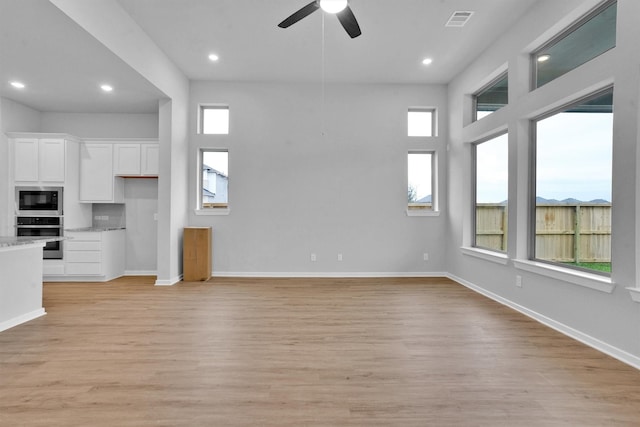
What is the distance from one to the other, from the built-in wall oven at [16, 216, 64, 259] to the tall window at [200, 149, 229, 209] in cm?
228

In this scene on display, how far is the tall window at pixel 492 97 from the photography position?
14.9ft

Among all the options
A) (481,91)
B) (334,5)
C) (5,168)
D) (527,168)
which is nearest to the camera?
(334,5)

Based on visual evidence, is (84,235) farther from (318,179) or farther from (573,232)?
(573,232)

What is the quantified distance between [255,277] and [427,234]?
3191 mm

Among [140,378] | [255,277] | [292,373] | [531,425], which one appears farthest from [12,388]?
[255,277]

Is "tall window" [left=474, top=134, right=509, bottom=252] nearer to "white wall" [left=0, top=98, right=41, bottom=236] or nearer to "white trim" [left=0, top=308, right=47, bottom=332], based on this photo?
"white trim" [left=0, top=308, right=47, bottom=332]

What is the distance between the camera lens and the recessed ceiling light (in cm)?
285

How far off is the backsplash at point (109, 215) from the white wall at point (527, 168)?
19.7 ft

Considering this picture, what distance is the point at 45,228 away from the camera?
17.8 ft

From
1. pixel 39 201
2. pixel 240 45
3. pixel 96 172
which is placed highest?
pixel 240 45

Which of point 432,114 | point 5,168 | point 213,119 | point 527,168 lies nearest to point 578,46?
point 527,168

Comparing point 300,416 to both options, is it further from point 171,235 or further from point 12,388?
point 171,235

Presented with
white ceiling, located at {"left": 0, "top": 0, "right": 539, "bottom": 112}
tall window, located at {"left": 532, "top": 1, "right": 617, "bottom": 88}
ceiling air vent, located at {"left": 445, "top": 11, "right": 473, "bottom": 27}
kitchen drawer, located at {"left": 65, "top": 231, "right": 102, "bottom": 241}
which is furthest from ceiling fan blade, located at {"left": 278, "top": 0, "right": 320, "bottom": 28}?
kitchen drawer, located at {"left": 65, "top": 231, "right": 102, "bottom": 241}

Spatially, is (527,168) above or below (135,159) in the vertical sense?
below
